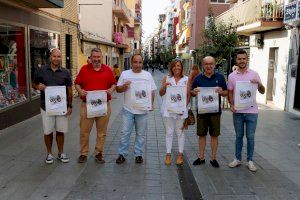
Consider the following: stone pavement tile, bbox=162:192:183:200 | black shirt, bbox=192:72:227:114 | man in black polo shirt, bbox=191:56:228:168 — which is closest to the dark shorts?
man in black polo shirt, bbox=191:56:228:168

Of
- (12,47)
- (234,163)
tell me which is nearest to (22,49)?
(12,47)

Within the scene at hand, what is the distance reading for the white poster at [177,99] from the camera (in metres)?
5.89

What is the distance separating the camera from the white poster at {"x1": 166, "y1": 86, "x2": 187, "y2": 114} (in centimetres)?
589

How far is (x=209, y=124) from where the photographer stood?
6.05 m

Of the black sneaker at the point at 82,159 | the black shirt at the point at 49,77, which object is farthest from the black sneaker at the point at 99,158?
the black shirt at the point at 49,77

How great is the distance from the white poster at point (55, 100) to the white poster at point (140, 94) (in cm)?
111

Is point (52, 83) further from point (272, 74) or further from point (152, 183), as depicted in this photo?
point (272, 74)

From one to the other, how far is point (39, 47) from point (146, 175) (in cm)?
781

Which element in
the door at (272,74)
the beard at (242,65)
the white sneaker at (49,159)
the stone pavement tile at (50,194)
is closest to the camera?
the stone pavement tile at (50,194)

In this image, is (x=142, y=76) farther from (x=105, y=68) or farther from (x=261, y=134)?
(x=261, y=134)

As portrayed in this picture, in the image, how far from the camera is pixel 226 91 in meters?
5.91

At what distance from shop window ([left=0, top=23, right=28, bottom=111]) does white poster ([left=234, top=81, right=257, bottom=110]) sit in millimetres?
5918

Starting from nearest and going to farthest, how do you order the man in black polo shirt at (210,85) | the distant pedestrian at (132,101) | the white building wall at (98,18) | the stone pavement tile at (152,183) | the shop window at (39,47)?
the stone pavement tile at (152,183) → the man in black polo shirt at (210,85) → the distant pedestrian at (132,101) → the shop window at (39,47) → the white building wall at (98,18)

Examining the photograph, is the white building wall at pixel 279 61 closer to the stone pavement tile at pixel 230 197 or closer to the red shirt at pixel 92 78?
the red shirt at pixel 92 78
